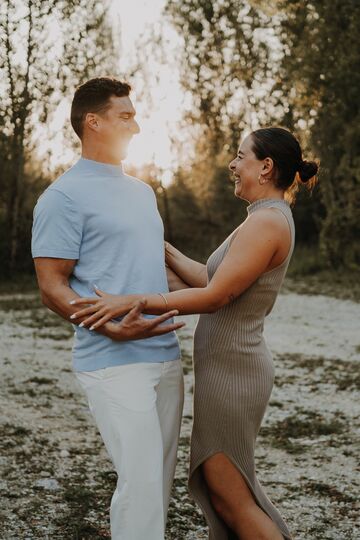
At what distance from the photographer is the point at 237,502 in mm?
3055

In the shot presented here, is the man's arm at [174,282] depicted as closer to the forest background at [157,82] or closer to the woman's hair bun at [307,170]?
the woman's hair bun at [307,170]

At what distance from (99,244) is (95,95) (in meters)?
0.59

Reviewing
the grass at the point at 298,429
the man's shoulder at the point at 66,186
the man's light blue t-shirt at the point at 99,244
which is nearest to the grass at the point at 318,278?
the grass at the point at 298,429

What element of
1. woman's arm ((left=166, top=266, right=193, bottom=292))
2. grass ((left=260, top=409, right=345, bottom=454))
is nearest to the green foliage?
grass ((left=260, top=409, right=345, bottom=454))

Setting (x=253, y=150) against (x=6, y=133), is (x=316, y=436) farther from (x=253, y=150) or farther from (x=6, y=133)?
(x=6, y=133)

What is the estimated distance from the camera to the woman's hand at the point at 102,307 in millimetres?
2752

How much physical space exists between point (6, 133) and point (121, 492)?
1930cm

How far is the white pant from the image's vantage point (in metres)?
2.84

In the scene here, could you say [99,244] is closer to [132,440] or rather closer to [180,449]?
[132,440]

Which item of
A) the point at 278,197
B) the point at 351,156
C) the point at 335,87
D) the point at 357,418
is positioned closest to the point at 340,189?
the point at 351,156

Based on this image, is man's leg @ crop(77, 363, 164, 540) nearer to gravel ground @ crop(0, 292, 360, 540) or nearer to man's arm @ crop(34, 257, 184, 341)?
man's arm @ crop(34, 257, 184, 341)

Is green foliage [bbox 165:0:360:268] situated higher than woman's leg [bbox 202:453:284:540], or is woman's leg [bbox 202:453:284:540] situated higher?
green foliage [bbox 165:0:360:268]

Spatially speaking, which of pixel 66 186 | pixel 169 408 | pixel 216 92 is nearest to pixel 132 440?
pixel 169 408

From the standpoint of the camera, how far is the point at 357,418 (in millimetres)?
7363
